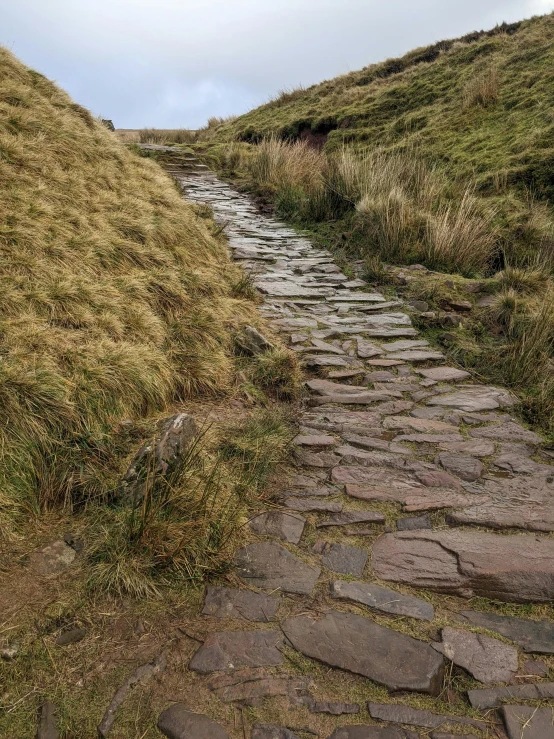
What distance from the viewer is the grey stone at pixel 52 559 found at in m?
2.31

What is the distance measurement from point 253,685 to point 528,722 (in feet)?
2.91

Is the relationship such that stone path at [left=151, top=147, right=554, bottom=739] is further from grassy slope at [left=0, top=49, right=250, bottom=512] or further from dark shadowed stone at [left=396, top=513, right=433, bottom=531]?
grassy slope at [left=0, top=49, right=250, bottom=512]

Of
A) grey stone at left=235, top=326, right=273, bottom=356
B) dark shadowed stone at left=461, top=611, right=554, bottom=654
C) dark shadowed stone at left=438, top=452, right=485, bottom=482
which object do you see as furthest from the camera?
grey stone at left=235, top=326, right=273, bottom=356

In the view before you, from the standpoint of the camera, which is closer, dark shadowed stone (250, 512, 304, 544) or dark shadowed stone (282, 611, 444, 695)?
dark shadowed stone (282, 611, 444, 695)

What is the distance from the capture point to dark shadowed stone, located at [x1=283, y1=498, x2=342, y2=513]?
9.59 ft

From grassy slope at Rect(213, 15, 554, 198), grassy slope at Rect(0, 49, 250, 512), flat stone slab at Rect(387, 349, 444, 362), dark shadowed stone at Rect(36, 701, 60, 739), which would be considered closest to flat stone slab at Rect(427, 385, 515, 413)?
flat stone slab at Rect(387, 349, 444, 362)

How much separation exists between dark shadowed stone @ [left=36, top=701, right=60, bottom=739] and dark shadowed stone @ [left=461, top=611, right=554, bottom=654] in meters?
1.55

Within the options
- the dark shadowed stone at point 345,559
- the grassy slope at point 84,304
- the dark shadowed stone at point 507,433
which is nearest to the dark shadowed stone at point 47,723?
the grassy slope at point 84,304

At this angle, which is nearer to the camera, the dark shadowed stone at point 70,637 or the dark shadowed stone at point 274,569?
the dark shadowed stone at point 70,637

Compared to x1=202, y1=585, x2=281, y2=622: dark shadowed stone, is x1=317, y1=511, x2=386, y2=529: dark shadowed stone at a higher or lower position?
lower

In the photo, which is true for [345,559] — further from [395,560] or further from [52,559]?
[52,559]

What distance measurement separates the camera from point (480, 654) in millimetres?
2084

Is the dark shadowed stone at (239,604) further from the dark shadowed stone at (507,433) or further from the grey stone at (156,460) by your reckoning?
the dark shadowed stone at (507,433)

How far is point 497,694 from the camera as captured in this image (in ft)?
6.31
